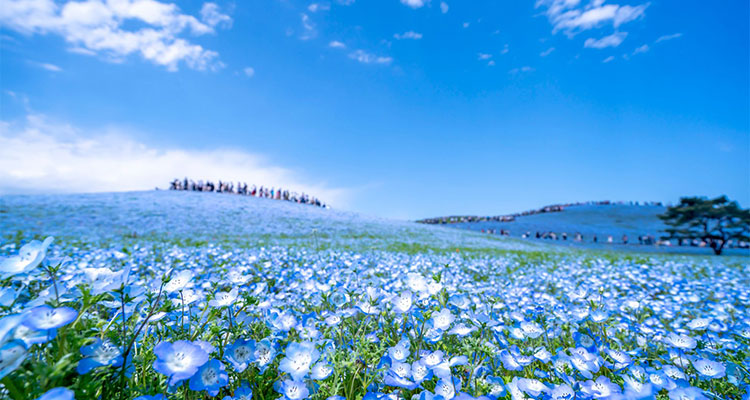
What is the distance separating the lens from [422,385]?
1.74 m

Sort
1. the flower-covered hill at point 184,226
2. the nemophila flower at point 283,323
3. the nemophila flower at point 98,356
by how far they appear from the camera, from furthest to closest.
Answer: the flower-covered hill at point 184,226 < the nemophila flower at point 283,323 < the nemophila flower at point 98,356

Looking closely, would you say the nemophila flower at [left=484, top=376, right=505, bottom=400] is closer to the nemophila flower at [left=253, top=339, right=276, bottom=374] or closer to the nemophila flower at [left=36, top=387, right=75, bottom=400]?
the nemophila flower at [left=253, top=339, right=276, bottom=374]

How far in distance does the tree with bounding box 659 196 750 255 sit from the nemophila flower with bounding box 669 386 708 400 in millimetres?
38606

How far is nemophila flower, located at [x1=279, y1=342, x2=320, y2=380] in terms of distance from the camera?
145 centimetres

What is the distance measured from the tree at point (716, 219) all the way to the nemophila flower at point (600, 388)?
38.8m

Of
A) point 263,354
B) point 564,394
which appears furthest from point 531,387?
point 263,354

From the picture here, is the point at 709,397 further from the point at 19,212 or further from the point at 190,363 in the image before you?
the point at 19,212

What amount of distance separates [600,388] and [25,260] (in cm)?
228

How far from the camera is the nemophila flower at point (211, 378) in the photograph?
1.19 meters

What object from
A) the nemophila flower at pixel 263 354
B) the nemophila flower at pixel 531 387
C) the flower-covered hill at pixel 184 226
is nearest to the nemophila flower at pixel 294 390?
the nemophila flower at pixel 263 354

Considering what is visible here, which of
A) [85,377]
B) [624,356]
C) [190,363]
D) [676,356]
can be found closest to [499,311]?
[676,356]

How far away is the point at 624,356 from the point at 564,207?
8683 centimetres

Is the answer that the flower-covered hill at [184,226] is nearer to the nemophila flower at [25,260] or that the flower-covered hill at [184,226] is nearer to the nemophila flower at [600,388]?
the nemophila flower at [600,388]

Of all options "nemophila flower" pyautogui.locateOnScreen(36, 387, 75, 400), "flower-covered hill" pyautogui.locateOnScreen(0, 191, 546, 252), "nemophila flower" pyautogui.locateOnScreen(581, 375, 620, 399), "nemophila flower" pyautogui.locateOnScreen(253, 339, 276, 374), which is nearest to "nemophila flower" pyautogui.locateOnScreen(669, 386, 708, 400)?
"nemophila flower" pyautogui.locateOnScreen(581, 375, 620, 399)
